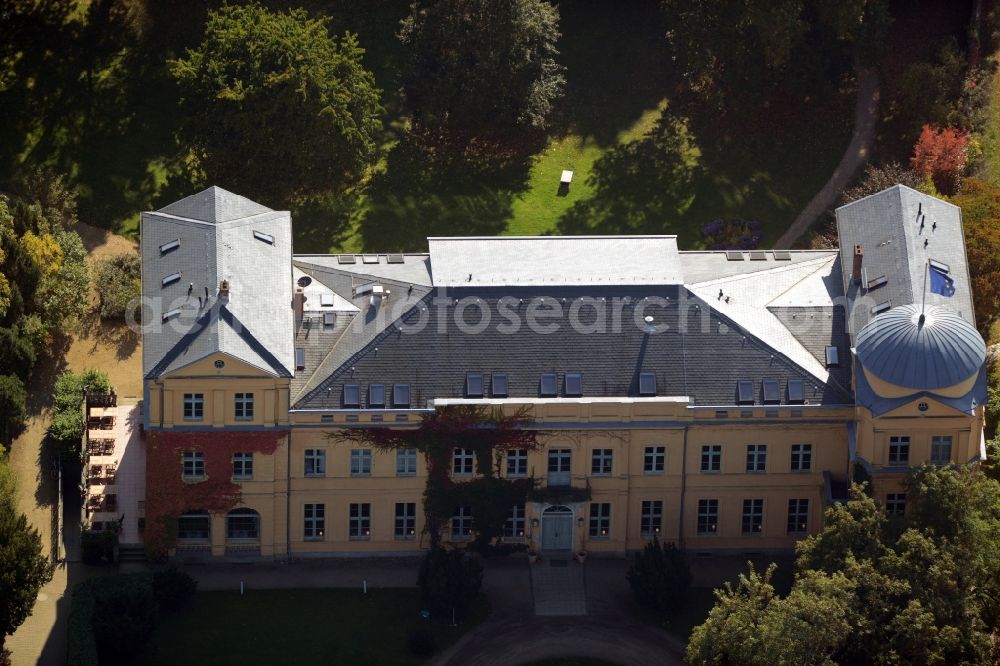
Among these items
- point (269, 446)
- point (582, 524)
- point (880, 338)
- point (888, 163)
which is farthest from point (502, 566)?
point (888, 163)

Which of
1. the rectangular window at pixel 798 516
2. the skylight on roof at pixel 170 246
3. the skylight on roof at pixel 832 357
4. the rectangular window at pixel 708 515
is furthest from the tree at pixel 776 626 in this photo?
the skylight on roof at pixel 170 246

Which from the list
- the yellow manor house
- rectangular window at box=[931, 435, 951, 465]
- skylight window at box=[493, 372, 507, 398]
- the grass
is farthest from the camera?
skylight window at box=[493, 372, 507, 398]

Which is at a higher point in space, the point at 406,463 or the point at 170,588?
the point at 406,463

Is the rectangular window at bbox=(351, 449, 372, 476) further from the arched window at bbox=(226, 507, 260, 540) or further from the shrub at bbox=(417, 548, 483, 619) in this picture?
the shrub at bbox=(417, 548, 483, 619)

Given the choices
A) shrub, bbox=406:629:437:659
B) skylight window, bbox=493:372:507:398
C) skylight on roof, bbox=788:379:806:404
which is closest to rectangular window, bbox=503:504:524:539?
skylight window, bbox=493:372:507:398

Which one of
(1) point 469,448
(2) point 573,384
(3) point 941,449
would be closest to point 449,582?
(1) point 469,448

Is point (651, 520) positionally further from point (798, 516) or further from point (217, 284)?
point (217, 284)
